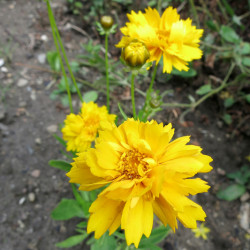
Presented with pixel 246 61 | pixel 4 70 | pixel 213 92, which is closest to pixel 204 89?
pixel 213 92

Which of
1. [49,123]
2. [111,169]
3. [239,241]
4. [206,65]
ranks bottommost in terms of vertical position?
[49,123]

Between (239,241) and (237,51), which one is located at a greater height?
(237,51)

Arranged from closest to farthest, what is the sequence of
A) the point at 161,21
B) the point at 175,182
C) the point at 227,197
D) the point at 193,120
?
the point at 175,182
the point at 161,21
the point at 227,197
the point at 193,120

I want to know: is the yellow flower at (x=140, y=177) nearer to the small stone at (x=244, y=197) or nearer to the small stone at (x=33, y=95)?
the small stone at (x=244, y=197)

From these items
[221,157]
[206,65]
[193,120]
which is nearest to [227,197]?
[221,157]

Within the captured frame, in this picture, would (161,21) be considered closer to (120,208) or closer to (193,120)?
(120,208)

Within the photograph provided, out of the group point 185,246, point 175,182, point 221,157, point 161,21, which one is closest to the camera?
point 175,182

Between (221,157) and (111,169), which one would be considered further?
(221,157)
